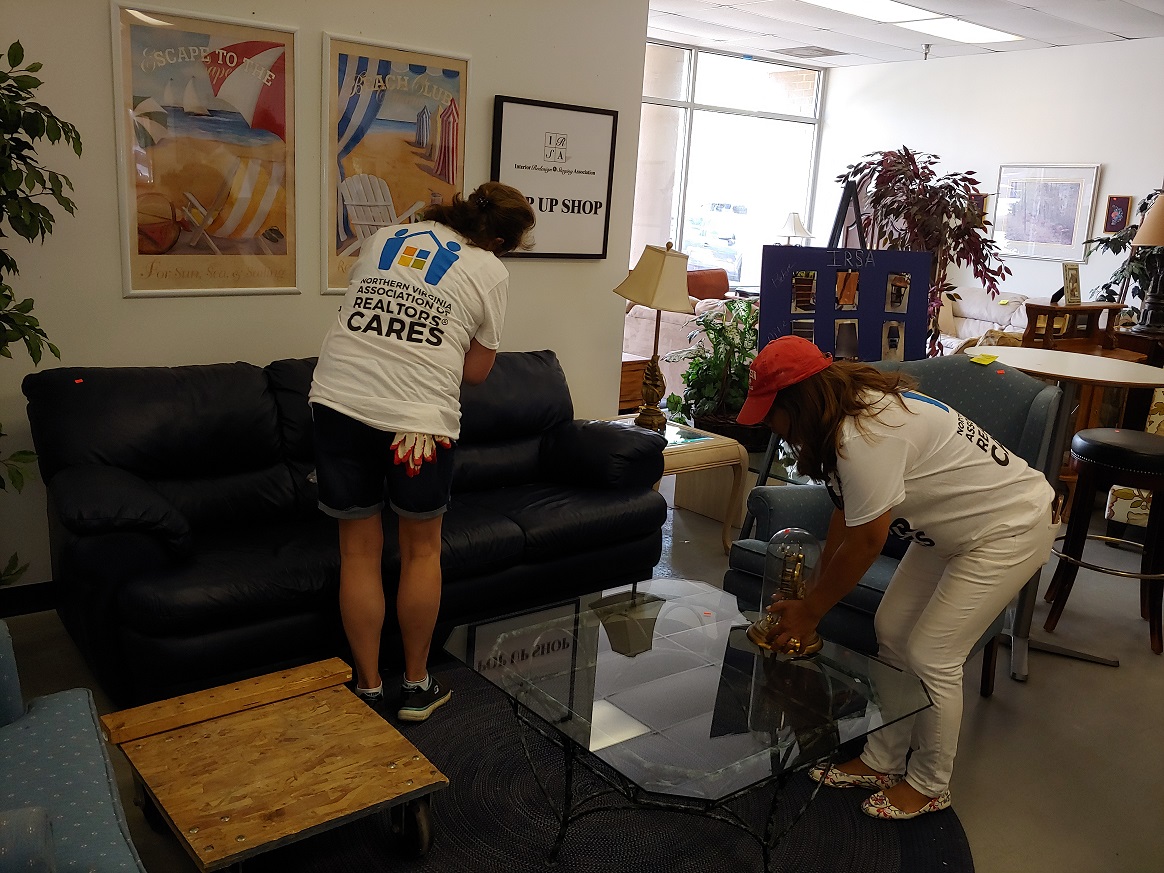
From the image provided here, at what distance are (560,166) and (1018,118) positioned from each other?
580 cm

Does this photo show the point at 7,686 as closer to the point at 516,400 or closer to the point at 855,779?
the point at 855,779

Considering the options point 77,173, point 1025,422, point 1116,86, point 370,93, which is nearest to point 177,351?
point 77,173

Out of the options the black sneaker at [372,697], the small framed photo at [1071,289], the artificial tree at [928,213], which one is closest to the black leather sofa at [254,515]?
the black sneaker at [372,697]

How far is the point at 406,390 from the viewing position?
251cm

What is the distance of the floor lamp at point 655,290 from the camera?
4.18 meters

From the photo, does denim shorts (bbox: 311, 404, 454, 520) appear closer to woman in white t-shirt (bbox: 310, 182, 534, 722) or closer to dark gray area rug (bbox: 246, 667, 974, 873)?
woman in white t-shirt (bbox: 310, 182, 534, 722)

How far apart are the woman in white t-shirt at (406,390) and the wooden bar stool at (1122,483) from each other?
232 centimetres

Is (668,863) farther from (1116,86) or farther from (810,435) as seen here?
(1116,86)

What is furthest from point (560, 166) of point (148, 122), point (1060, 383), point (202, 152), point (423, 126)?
point (1060, 383)

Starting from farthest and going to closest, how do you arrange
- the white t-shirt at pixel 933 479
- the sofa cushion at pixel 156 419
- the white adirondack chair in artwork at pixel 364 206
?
1. the white adirondack chair in artwork at pixel 364 206
2. the sofa cushion at pixel 156 419
3. the white t-shirt at pixel 933 479

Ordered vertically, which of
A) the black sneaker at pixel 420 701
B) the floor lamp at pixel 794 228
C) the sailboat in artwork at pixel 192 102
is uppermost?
the sailboat in artwork at pixel 192 102

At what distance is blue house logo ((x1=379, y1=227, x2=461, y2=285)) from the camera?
8.34 feet

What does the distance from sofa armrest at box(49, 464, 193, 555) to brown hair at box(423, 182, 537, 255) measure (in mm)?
1095

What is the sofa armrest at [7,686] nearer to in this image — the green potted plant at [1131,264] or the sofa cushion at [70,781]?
the sofa cushion at [70,781]
